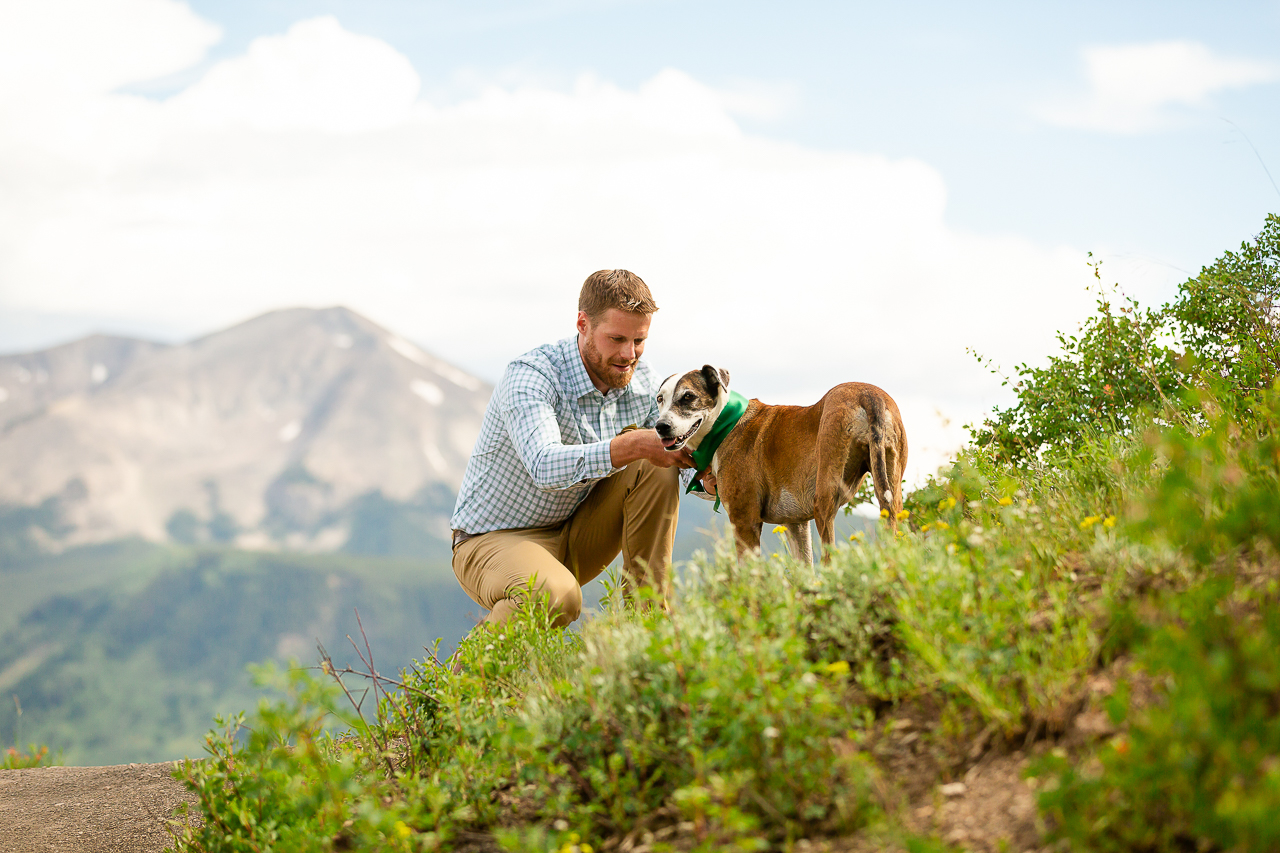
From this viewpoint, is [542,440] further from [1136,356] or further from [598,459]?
[1136,356]

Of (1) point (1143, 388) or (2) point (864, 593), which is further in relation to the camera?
(1) point (1143, 388)

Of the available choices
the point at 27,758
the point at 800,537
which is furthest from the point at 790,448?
the point at 27,758

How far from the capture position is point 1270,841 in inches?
67.9

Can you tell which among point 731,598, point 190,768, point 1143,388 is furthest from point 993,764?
point 1143,388

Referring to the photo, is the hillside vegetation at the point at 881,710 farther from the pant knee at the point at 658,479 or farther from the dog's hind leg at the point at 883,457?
the pant knee at the point at 658,479

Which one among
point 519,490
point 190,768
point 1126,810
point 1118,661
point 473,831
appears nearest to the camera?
point 1126,810

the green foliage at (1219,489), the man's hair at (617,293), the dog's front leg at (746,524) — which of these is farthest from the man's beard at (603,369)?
the green foliage at (1219,489)

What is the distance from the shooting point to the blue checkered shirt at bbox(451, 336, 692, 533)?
5406mm

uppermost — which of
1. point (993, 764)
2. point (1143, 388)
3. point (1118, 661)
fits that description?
point (1143, 388)

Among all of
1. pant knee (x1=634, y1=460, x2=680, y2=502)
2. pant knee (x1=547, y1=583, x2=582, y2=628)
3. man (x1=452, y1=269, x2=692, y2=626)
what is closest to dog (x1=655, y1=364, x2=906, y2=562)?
pant knee (x1=634, y1=460, x2=680, y2=502)

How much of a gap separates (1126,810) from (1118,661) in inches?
30.0

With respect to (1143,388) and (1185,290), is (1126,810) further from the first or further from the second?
(1185,290)

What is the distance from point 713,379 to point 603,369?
0.68 meters

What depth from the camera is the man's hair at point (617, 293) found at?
209 inches
